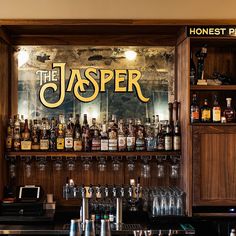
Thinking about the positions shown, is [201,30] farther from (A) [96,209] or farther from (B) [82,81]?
(A) [96,209]

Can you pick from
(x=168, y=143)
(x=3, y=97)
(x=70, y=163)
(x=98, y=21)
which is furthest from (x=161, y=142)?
(x=3, y=97)

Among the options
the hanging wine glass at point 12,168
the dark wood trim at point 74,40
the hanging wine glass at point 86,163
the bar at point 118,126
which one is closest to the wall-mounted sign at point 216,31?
the bar at point 118,126

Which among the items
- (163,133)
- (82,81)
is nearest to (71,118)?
(82,81)

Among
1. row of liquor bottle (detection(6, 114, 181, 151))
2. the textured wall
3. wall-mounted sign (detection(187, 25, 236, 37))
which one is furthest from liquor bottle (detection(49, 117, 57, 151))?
wall-mounted sign (detection(187, 25, 236, 37))

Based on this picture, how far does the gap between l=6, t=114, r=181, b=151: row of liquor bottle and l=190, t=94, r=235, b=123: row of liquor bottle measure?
10.9 inches

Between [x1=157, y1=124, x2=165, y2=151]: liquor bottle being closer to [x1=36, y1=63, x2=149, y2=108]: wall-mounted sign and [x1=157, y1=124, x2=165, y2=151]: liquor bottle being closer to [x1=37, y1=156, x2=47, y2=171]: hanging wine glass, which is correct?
[x1=36, y1=63, x2=149, y2=108]: wall-mounted sign

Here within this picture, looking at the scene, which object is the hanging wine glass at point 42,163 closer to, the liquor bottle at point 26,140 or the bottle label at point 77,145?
the liquor bottle at point 26,140

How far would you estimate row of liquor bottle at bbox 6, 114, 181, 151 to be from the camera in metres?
4.57

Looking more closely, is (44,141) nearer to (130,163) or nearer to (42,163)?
(42,163)

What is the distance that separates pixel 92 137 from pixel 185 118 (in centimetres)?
88

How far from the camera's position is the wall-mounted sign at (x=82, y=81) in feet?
16.0

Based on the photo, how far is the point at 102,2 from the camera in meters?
4.40

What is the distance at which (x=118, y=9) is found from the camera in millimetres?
4391

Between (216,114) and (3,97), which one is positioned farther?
(3,97)
